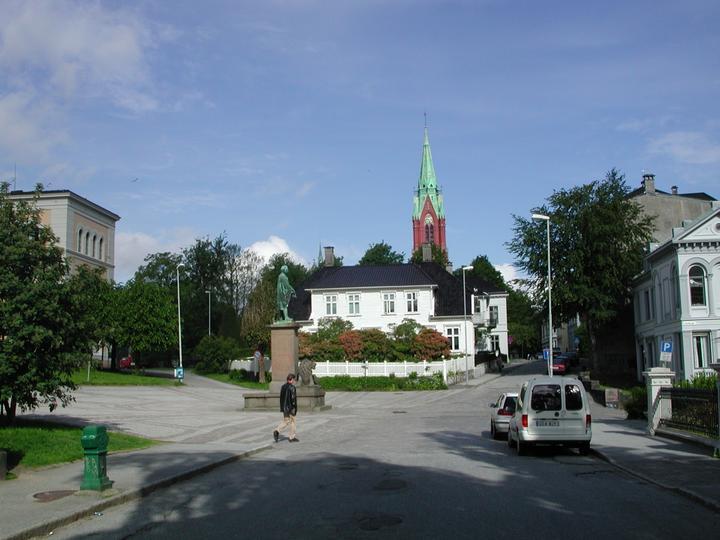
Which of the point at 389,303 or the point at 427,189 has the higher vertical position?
the point at 427,189

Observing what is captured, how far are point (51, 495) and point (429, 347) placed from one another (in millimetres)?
42268

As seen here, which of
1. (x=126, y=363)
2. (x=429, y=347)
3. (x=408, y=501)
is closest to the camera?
(x=408, y=501)

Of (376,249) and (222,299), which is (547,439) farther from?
(376,249)

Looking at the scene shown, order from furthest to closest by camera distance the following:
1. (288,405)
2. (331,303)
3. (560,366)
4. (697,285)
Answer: (331,303) < (560,366) < (697,285) < (288,405)

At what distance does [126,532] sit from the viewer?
29.3 ft

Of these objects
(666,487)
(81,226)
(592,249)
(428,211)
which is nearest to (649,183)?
(592,249)

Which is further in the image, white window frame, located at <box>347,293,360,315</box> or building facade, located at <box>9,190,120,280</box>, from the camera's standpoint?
building facade, located at <box>9,190,120,280</box>

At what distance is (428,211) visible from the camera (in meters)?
151

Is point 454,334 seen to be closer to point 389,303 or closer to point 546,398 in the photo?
point 389,303

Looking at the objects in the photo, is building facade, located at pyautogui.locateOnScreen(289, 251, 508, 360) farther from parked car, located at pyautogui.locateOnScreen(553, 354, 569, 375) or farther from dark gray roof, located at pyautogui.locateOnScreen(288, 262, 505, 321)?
parked car, located at pyautogui.locateOnScreen(553, 354, 569, 375)

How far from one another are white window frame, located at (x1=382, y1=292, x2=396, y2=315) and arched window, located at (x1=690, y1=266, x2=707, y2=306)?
86.3 ft

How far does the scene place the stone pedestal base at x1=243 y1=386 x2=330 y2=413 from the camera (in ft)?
104

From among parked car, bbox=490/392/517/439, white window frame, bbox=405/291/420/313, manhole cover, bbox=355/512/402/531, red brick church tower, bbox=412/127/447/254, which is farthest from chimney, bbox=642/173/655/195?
red brick church tower, bbox=412/127/447/254

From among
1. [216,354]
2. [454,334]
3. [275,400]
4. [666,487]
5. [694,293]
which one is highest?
[694,293]
